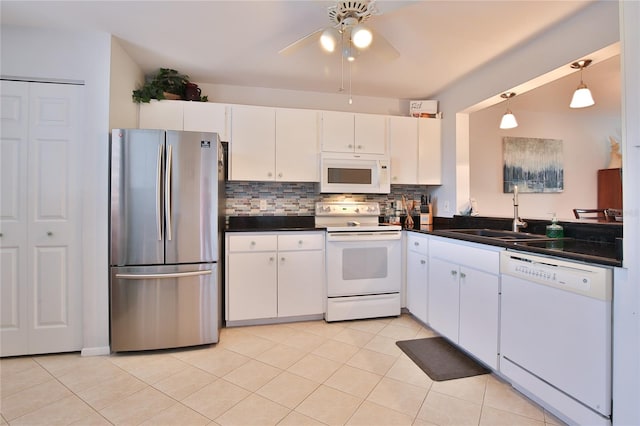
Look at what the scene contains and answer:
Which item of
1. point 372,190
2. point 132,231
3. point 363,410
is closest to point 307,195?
point 372,190

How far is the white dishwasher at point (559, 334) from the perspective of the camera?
4.33ft

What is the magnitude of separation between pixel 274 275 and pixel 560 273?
6.83 ft

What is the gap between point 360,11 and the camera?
1.59 m

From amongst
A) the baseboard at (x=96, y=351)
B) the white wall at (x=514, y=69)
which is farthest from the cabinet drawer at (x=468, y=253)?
the baseboard at (x=96, y=351)

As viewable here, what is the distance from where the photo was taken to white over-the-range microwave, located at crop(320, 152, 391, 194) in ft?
10.0

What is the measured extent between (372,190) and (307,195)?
72cm

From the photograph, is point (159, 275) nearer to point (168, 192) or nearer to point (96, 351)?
point (168, 192)

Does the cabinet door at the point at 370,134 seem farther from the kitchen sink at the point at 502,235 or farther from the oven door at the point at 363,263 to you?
the kitchen sink at the point at 502,235

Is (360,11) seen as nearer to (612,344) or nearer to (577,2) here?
(577,2)

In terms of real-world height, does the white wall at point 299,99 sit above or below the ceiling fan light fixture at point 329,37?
above

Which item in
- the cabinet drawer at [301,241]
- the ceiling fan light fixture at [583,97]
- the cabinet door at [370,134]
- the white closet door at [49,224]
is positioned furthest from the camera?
the cabinet door at [370,134]

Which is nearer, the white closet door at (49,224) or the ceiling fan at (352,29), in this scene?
the ceiling fan at (352,29)

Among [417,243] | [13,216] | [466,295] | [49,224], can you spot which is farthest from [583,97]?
[13,216]

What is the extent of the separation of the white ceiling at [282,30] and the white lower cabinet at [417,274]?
1.57 metres
